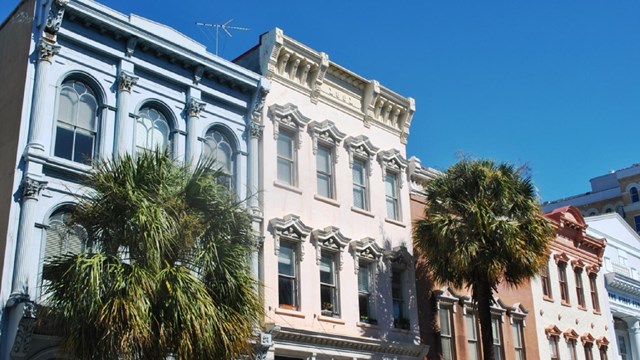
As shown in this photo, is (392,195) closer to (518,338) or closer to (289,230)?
(289,230)

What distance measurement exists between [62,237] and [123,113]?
13.1ft

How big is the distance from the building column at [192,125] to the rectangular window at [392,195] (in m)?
8.94

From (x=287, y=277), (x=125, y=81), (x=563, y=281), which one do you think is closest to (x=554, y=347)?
(x=563, y=281)

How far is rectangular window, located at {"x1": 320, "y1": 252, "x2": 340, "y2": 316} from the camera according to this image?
26672 mm

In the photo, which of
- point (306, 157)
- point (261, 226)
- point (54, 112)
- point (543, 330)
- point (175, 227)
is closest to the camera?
point (175, 227)

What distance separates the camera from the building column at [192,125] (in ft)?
78.5

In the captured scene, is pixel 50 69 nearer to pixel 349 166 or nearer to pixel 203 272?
pixel 203 272

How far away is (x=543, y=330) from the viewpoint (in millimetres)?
36594

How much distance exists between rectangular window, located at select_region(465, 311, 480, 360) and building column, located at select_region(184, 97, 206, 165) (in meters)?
13.8

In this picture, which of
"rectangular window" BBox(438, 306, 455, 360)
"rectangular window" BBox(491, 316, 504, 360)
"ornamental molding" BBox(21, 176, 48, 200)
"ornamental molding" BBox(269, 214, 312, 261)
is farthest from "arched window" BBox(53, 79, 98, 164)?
A: "rectangular window" BBox(491, 316, 504, 360)

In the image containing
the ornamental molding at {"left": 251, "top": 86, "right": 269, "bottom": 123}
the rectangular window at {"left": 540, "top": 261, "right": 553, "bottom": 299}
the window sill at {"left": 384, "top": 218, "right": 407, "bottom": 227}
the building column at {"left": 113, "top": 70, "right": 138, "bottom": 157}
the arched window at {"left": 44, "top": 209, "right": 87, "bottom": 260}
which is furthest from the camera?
the rectangular window at {"left": 540, "top": 261, "right": 553, "bottom": 299}

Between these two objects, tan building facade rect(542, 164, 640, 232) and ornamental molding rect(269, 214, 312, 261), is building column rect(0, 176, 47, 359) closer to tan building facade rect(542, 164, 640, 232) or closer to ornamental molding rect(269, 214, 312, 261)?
ornamental molding rect(269, 214, 312, 261)

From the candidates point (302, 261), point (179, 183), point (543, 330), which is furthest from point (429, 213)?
point (179, 183)

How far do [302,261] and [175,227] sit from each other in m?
9.82
